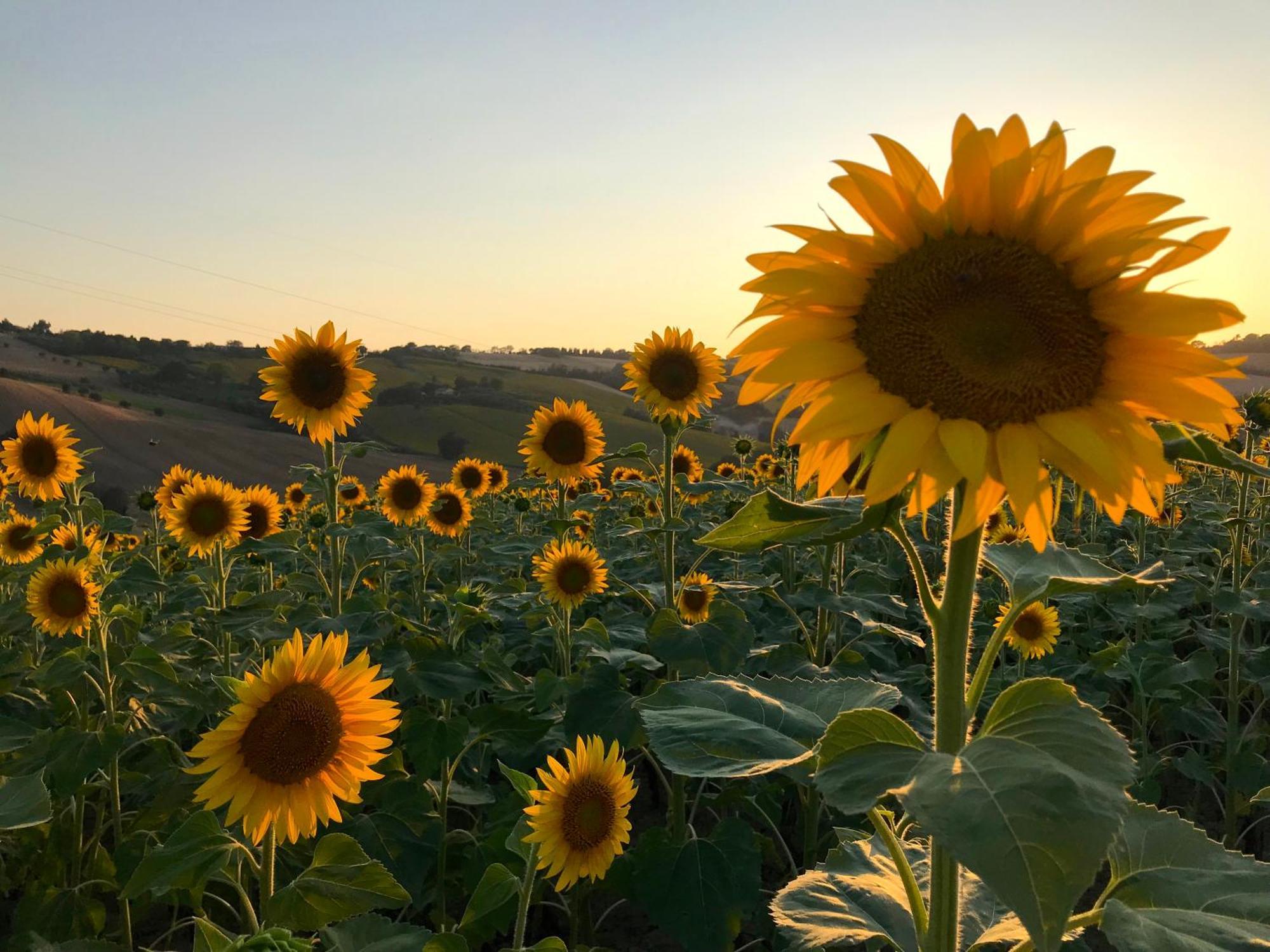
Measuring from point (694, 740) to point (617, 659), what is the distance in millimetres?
2586

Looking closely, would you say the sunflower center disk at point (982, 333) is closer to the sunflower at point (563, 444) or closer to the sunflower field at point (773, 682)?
the sunflower field at point (773, 682)

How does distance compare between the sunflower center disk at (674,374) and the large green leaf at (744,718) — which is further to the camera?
the sunflower center disk at (674,374)

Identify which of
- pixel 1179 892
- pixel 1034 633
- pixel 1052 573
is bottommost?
pixel 1034 633

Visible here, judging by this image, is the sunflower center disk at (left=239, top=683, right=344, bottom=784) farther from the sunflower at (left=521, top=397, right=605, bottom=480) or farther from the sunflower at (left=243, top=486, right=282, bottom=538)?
the sunflower at (left=243, top=486, right=282, bottom=538)

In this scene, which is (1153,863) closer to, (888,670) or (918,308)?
(918,308)

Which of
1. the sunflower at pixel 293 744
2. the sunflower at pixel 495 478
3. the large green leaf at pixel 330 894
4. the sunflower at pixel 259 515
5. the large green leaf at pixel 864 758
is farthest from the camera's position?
the sunflower at pixel 495 478

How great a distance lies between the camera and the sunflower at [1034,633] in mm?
5773

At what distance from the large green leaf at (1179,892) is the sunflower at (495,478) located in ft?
30.9

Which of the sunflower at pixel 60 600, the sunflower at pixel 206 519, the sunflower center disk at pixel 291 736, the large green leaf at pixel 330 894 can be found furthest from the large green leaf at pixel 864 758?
the sunflower at pixel 206 519

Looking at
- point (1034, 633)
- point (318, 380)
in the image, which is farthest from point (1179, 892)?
point (318, 380)

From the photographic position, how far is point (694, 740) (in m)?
1.37

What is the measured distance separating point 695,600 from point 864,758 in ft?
13.5

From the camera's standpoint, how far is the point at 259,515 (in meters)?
7.07

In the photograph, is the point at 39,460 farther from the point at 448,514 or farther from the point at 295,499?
the point at 295,499
